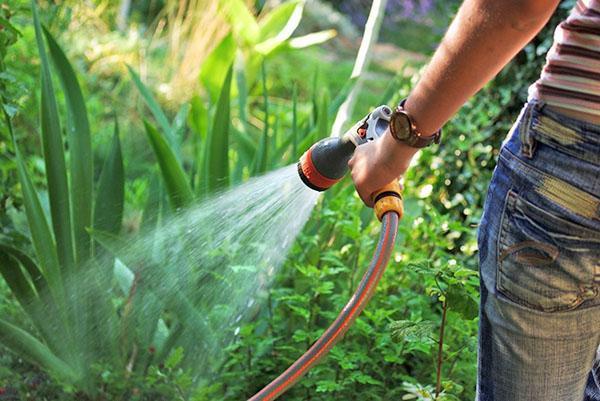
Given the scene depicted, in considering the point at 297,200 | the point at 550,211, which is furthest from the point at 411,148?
the point at 297,200

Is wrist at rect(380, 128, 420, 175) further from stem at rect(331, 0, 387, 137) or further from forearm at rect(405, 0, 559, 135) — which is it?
stem at rect(331, 0, 387, 137)

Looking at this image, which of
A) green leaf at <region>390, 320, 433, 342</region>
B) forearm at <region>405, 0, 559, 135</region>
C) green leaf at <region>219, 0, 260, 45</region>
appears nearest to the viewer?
forearm at <region>405, 0, 559, 135</region>

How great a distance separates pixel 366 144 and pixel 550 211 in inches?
12.3

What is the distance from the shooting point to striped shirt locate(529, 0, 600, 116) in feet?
3.62

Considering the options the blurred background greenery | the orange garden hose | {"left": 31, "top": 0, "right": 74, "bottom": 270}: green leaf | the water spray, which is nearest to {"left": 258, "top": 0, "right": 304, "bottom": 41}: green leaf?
the blurred background greenery

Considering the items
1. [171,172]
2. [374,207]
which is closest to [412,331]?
[374,207]

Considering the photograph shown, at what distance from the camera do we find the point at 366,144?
1356 mm

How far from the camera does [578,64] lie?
1.12 m

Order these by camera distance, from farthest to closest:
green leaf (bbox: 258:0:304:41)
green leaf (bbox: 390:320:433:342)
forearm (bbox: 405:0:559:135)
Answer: green leaf (bbox: 258:0:304:41) → green leaf (bbox: 390:320:433:342) → forearm (bbox: 405:0:559:135)

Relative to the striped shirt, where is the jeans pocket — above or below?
below

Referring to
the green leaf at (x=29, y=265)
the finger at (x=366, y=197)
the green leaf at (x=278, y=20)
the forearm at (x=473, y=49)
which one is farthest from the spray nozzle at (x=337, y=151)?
the green leaf at (x=278, y=20)

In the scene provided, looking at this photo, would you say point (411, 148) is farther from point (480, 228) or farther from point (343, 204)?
point (343, 204)

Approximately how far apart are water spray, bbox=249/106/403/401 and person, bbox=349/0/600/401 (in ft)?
0.23

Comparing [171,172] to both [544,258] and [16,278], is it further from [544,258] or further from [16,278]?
[544,258]
